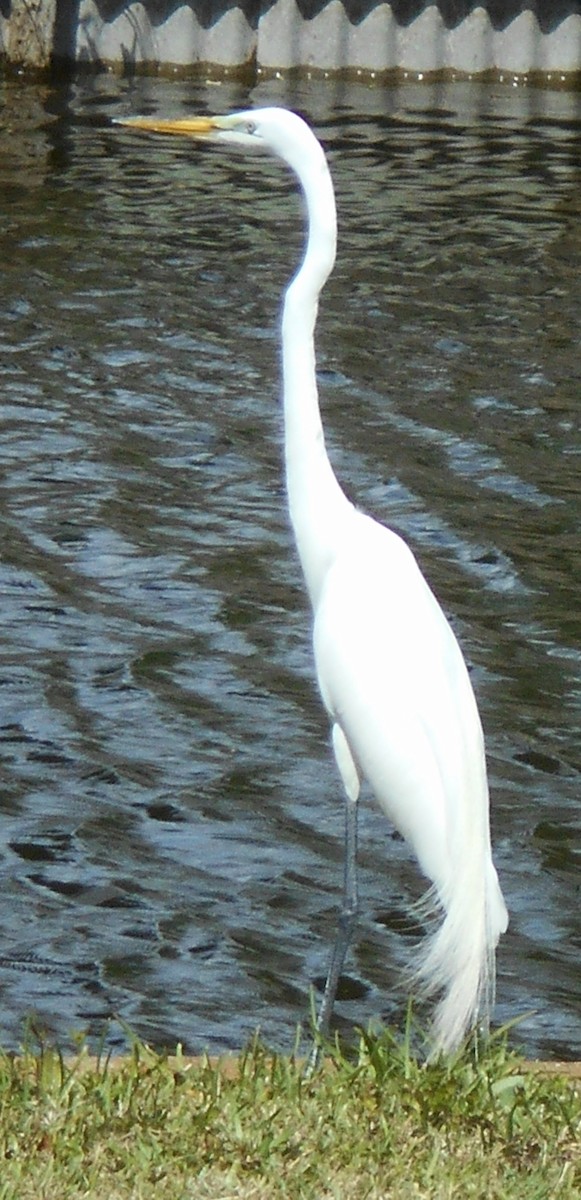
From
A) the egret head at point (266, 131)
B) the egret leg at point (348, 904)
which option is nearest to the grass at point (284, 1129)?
the egret leg at point (348, 904)

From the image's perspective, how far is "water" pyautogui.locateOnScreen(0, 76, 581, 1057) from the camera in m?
4.38

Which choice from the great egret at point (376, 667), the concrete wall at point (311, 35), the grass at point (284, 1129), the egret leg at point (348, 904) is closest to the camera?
the grass at point (284, 1129)

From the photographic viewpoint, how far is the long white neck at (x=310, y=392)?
382 cm

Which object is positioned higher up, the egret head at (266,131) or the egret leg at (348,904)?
the egret head at (266,131)

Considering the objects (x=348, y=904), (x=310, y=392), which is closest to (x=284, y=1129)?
(x=348, y=904)

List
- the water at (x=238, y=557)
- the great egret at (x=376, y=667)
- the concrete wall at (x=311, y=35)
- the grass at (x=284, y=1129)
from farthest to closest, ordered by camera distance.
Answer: the concrete wall at (x=311, y=35)
the water at (x=238, y=557)
the great egret at (x=376, y=667)
the grass at (x=284, y=1129)

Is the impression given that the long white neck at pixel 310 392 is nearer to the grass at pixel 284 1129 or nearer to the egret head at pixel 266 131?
the egret head at pixel 266 131

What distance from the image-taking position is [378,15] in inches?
557

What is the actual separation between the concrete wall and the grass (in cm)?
1189

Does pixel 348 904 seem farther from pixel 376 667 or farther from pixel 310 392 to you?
pixel 310 392

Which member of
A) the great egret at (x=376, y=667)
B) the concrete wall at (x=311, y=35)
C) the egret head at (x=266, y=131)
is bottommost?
the great egret at (x=376, y=667)

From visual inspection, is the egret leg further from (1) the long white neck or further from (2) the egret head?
(2) the egret head

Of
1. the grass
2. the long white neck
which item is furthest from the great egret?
the grass

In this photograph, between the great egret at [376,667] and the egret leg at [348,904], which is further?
the egret leg at [348,904]
